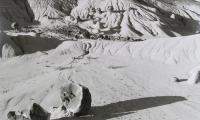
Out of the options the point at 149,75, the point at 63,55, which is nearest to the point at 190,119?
the point at 149,75

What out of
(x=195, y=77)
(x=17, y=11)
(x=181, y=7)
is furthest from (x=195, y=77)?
(x=181, y=7)

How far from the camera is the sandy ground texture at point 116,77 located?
14.8 m

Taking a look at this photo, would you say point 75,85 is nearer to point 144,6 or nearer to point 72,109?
point 72,109

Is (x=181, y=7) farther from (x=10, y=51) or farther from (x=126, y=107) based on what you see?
(x=126, y=107)

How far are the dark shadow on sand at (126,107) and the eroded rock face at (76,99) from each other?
296mm

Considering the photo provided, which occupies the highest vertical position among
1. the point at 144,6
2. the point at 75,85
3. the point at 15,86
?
the point at 144,6

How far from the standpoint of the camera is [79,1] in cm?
4166

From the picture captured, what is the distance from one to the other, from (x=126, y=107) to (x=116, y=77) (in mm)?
4579

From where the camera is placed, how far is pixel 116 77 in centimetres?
1947

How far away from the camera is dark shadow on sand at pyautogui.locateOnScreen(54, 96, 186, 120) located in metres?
14.0

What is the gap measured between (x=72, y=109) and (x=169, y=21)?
80.5 feet

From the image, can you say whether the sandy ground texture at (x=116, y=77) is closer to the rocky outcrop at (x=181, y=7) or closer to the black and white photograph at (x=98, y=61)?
the black and white photograph at (x=98, y=61)

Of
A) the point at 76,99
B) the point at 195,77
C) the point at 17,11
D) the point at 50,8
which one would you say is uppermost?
the point at 50,8

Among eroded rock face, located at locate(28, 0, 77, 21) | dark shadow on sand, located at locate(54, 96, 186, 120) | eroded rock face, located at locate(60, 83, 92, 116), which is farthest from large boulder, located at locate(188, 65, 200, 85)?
eroded rock face, located at locate(28, 0, 77, 21)
